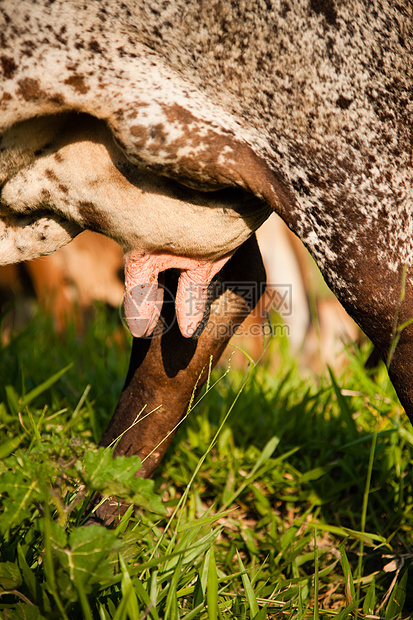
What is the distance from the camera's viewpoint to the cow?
1303 millimetres

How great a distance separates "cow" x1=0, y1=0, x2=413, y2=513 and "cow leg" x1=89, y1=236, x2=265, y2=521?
1.03 ft

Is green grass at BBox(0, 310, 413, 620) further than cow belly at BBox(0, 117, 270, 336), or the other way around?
cow belly at BBox(0, 117, 270, 336)

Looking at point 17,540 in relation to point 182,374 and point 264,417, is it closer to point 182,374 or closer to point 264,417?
point 182,374

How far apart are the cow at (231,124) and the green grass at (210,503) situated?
0.45 metres

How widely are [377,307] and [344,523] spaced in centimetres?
114

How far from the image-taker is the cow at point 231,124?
1303 mm

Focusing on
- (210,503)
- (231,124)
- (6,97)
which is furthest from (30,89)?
(210,503)

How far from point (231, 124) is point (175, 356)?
2.51 feet

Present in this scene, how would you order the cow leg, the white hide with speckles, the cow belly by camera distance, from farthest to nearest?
1. the cow leg
2. the cow belly
3. the white hide with speckles

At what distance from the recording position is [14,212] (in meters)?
1.66

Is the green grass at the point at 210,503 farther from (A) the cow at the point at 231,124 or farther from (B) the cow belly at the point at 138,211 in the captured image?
(A) the cow at the point at 231,124

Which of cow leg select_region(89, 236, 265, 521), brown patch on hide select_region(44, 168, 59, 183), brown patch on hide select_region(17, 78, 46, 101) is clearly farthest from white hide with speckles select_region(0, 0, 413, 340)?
cow leg select_region(89, 236, 265, 521)

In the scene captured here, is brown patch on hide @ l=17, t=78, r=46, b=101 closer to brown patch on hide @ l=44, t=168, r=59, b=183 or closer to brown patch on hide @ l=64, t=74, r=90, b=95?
brown patch on hide @ l=64, t=74, r=90, b=95

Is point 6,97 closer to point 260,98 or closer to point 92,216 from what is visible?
point 92,216
